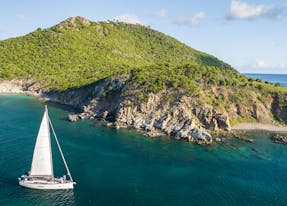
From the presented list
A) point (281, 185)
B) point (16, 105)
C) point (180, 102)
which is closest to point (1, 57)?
point (16, 105)

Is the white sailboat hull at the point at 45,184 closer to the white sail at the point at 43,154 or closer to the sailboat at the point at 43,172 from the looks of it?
the sailboat at the point at 43,172

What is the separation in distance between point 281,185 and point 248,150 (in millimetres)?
21059

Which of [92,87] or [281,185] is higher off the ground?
[92,87]

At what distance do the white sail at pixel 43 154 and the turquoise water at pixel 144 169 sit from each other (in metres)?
3.72

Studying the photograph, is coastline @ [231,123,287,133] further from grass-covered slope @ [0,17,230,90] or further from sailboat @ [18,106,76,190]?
grass-covered slope @ [0,17,230,90]

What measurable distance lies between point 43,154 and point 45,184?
18.5 feet

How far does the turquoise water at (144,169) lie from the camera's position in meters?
48.7

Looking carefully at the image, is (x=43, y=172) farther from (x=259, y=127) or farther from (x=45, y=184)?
(x=259, y=127)

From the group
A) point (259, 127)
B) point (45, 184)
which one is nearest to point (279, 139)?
point (259, 127)

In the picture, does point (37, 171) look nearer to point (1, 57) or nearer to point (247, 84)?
point (247, 84)

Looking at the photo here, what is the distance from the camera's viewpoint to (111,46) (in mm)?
197500

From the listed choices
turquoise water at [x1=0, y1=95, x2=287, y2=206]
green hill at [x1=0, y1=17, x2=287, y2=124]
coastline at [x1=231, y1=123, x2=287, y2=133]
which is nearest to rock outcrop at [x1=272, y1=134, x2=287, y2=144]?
turquoise water at [x1=0, y1=95, x2=287, y2=206]

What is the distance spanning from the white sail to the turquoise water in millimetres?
3722

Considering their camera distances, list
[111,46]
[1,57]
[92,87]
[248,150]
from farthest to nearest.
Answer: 1. [111,46]
2. [1,57]
3. [92,87]
4. [248,150]
